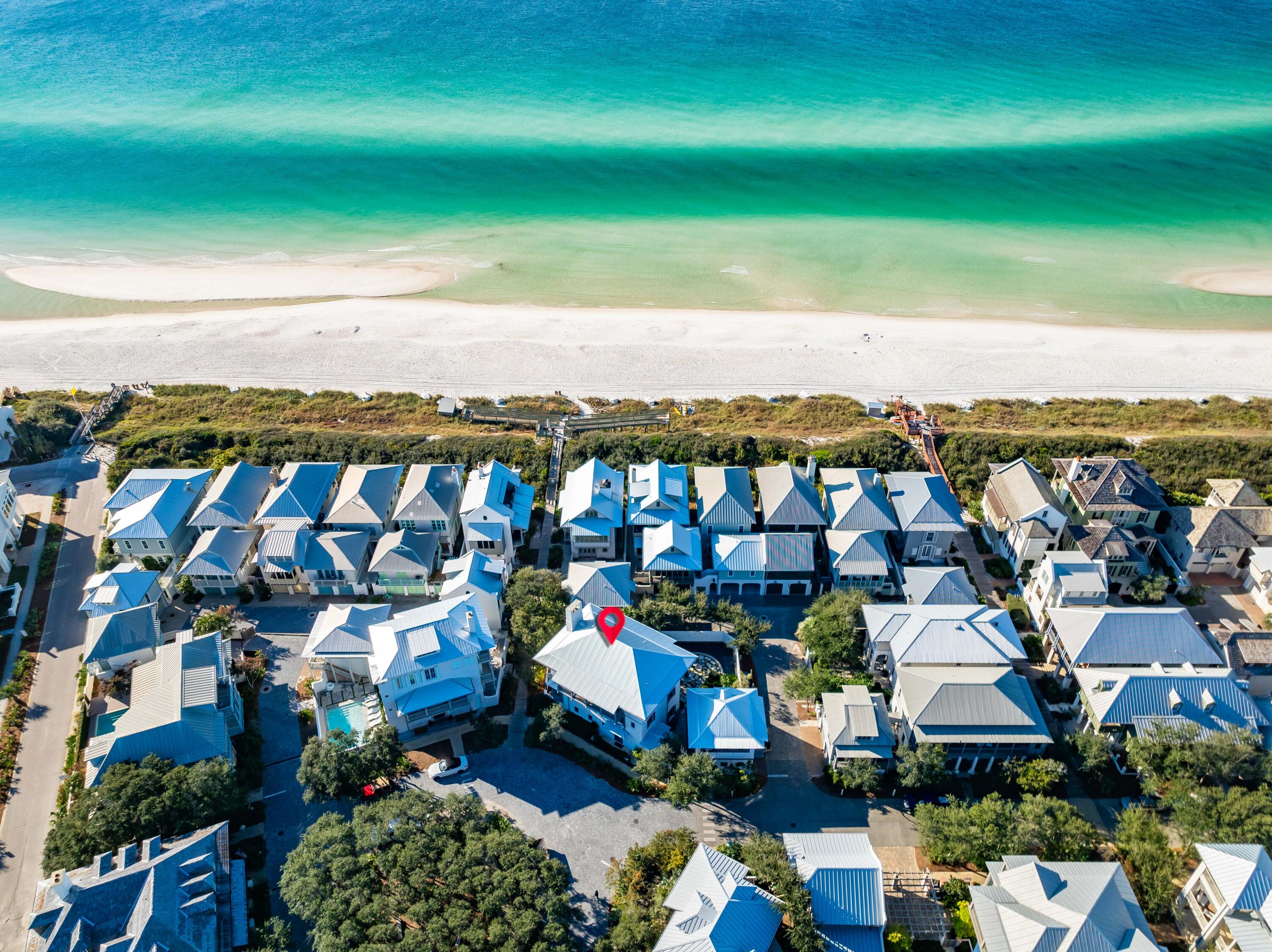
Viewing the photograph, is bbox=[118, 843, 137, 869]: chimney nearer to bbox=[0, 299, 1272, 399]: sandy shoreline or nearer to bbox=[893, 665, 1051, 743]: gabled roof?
bbox=[893, 665, 1051, 743]: gabled roof

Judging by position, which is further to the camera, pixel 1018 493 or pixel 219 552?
pixel 1018 493

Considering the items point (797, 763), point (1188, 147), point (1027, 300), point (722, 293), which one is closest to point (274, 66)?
point (722, 293)

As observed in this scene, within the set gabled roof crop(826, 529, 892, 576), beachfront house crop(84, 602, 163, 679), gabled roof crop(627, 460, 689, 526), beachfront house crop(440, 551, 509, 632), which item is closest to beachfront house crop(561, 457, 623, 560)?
gabled roof crop(627, 460, 689, 526)

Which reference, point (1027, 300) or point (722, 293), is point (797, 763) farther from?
point (1027, 300)

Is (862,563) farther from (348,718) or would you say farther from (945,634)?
(348,718)

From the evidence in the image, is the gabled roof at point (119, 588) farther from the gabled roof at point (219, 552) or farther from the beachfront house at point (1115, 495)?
the beachfront house at point (1115, 495)

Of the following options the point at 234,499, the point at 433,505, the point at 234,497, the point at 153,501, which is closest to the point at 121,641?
the point at 153,501
